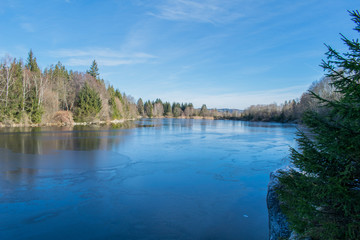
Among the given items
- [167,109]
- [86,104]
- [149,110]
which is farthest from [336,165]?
[167,109]

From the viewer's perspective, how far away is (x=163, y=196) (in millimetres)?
6160

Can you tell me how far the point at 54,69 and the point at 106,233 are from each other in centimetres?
5069

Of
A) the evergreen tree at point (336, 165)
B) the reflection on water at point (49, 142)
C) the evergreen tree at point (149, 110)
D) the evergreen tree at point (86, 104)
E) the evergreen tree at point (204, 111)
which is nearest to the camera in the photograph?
the evergreen tree at point (336, 165)

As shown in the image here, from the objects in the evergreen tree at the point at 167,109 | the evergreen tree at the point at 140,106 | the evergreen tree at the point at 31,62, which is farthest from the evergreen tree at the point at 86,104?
the evergreen tree at the point at 167,109

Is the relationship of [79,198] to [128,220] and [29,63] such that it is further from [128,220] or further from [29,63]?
[29,63]

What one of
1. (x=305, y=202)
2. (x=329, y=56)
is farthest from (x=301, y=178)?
(x=329, y=56)

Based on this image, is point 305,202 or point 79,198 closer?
point 305,202

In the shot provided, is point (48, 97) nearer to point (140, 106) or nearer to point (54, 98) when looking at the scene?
point (54, 98)

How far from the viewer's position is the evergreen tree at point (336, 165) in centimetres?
206

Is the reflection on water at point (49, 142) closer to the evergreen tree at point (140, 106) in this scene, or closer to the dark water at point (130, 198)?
the dark water at point (130, 198)

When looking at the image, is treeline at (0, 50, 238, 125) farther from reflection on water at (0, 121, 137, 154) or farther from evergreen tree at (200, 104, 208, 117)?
evergreen tree at (200, 104, 208, 117)

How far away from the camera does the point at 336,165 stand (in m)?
2.31

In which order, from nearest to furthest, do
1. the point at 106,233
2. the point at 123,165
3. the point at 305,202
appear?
the point at 305,202 → the point at 106,233 → the point at 123,165

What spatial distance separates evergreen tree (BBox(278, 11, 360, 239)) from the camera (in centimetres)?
206
